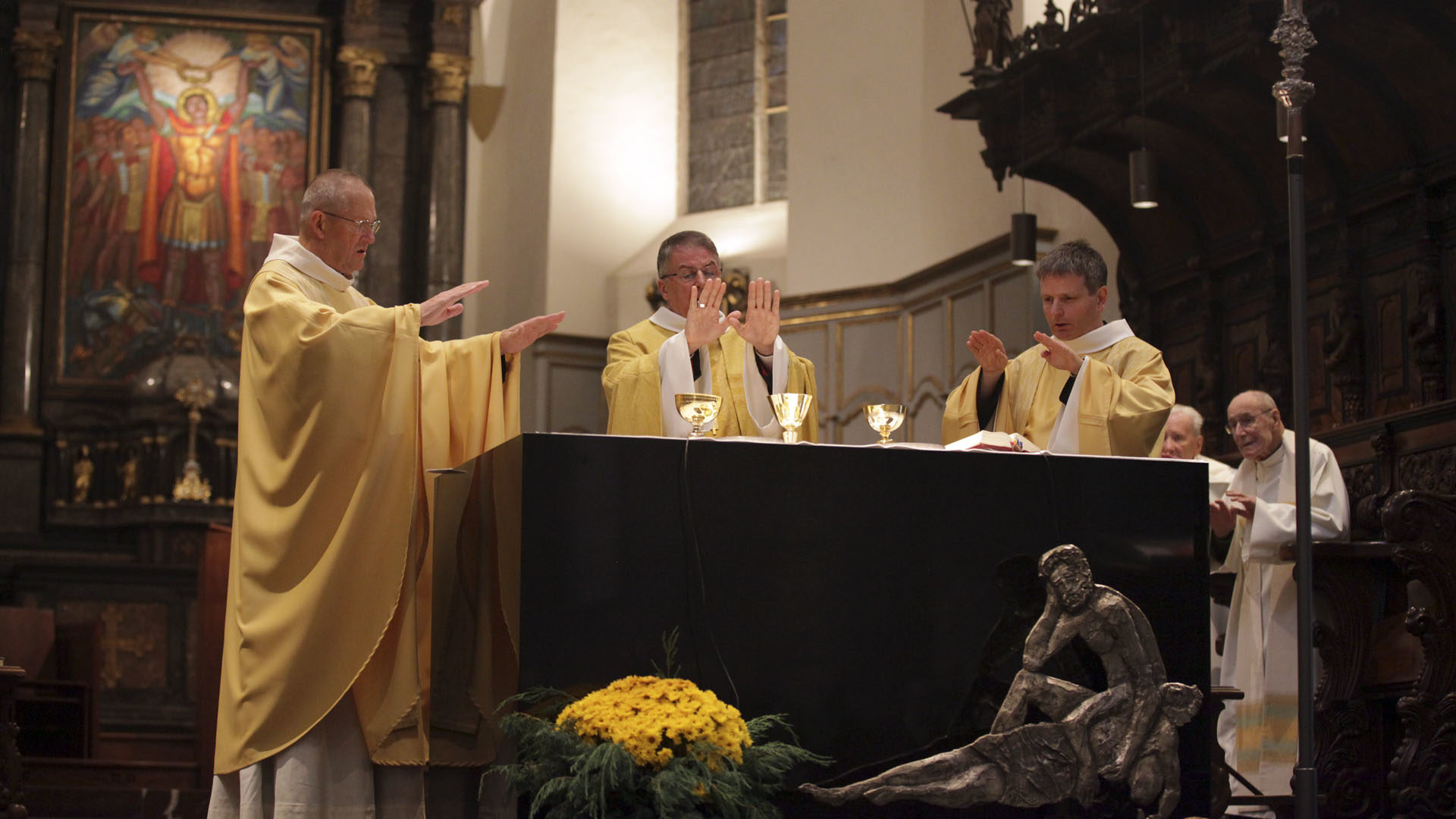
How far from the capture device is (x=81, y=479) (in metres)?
13.8

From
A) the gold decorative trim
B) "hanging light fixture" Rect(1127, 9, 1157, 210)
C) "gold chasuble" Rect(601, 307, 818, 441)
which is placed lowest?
"gold chasuble" Rect(601, 307, 818, 441)

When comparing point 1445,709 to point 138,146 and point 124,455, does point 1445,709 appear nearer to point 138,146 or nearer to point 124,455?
point 124,455

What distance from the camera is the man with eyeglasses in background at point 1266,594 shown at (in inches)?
248

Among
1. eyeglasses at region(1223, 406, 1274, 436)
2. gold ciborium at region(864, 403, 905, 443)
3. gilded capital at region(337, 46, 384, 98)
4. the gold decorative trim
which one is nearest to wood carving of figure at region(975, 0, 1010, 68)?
the gold decorative trim

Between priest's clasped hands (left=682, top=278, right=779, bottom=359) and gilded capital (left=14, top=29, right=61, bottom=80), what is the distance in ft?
38.3

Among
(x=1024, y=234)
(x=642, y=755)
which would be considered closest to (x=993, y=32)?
(x=1024, y=234)

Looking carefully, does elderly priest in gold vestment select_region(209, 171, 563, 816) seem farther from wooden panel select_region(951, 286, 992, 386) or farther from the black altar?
wooden panel select_region(951, 286, 992, 386)

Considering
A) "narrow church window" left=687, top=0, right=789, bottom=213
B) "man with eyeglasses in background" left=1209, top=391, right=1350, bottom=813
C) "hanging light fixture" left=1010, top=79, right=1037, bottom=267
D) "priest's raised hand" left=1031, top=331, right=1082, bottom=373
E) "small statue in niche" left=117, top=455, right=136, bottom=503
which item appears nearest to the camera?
"priest's raised hand" left=1031, top=331, right=1082, bottom=373

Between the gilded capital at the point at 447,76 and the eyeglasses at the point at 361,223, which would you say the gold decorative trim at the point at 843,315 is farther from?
the eyeglasses at the point at 361,223

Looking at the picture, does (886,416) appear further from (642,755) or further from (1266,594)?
(1266,594)

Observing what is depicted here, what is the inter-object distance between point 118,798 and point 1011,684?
657 centimetres

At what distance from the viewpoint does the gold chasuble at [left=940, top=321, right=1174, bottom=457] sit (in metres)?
4.52

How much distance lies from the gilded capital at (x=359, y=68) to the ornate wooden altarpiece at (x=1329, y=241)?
7.45 meters

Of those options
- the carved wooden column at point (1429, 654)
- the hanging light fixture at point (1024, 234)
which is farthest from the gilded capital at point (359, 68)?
the carved wooden column at point (1429, 654)
